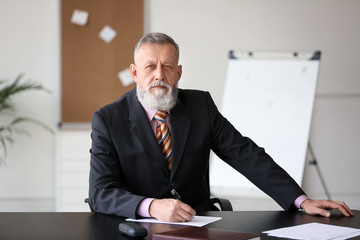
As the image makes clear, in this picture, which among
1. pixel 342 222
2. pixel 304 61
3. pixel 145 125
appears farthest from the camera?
pixel 304 61

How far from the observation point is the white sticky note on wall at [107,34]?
4.61 metres

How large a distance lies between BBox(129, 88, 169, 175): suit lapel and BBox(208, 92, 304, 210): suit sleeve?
0.97ft

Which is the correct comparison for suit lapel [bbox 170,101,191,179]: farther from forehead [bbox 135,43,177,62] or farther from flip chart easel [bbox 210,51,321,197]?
flip chart easel [bbox 210,51,321,197]

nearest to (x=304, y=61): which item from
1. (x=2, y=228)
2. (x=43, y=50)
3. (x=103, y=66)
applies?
(x=103, y=66)

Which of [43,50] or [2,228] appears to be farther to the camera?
[43,50]

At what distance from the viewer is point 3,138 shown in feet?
15.0

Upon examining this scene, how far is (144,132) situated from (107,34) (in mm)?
2926

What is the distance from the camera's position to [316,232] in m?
1.34

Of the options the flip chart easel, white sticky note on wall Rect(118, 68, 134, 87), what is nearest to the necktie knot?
the flip chart easel

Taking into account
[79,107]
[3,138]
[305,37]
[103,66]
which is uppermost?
[305,37]

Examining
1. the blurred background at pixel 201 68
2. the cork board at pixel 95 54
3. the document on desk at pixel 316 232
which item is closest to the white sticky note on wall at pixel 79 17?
the cork board at pixel 95 54

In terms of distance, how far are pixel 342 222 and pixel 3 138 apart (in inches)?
148

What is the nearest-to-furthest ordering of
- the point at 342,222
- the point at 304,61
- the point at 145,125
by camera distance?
the point at 342,222 → the point at 145,125 → the point at 304,61

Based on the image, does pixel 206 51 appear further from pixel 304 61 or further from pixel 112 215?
pixel 112 215
